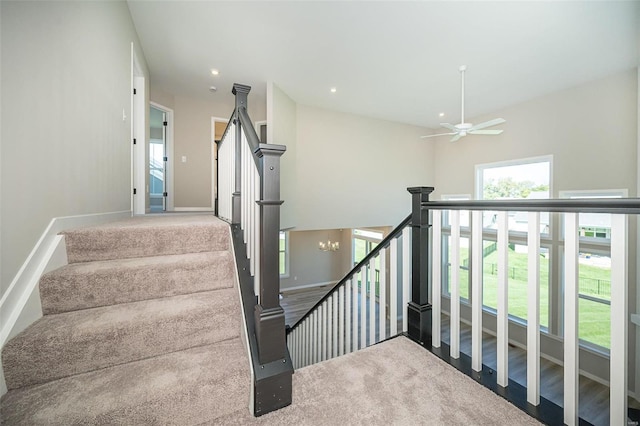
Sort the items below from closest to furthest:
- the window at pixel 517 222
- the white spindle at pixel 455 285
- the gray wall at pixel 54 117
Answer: the gray wall at pixel 54 117 < the white spindle at pixel 455 285 < the window at pixel 517 222

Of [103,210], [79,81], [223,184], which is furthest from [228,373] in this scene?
[79,81]

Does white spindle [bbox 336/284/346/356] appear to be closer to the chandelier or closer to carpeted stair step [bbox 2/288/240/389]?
carpeted stair step [bbox 2/288/240/389]

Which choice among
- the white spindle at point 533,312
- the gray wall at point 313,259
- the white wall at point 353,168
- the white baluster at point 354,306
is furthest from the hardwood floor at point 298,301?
the white spindle at point 533,312

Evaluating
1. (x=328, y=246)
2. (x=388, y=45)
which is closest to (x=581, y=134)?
(x=388, y=45)

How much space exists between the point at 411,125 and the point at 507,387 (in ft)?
22.3

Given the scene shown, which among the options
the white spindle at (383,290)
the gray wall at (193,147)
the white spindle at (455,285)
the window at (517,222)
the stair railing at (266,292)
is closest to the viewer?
the stair railing at (266,292)

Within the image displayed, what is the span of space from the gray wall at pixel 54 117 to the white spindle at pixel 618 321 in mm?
2500

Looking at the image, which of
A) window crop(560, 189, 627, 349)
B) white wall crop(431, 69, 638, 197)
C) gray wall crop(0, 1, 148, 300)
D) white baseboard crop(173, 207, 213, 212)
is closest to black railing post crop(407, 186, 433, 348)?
gray wall crop(0, 1, 148, 300)

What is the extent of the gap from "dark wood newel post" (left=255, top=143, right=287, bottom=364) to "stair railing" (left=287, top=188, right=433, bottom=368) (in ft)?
3.12

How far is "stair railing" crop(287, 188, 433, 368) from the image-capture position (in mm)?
1679

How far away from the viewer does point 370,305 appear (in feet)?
7.73

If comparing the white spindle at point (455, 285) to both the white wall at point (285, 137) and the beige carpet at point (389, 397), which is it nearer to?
the beige carpet at point (389, 397)

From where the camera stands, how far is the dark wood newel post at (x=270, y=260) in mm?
1180

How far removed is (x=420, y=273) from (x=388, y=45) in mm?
3245
